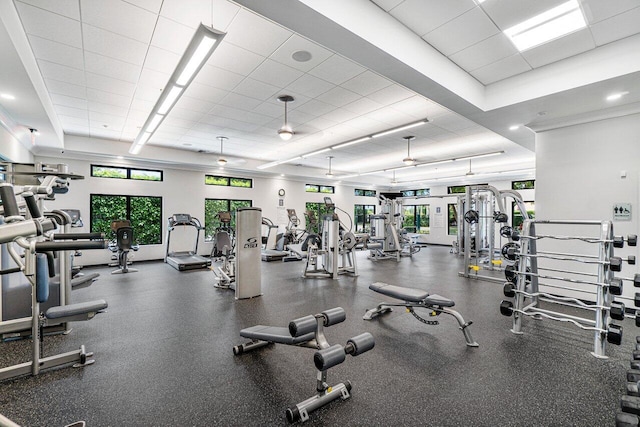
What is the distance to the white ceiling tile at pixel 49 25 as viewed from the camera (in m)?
2.59

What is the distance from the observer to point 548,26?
2.82m

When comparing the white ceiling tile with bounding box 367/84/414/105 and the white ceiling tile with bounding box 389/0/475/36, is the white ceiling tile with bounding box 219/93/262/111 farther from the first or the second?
the white ceiling tile with bounding box 389/0/475/36

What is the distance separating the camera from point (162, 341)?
2965 mm

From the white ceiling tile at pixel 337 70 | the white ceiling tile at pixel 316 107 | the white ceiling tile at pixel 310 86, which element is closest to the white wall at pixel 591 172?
the white ceiling tile at pixel 337 70

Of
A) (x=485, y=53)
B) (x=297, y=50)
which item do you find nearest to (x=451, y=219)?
(x=485, y=53)

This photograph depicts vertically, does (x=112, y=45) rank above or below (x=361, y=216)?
above

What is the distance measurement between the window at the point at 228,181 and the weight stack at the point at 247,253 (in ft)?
17.2

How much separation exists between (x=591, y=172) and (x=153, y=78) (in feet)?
21.1

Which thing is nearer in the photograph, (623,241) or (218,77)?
(623,241)

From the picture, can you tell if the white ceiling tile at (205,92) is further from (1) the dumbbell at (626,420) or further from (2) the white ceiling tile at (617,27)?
(1) the dumbbell at (626,420)

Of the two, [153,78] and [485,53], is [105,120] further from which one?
[485,53]

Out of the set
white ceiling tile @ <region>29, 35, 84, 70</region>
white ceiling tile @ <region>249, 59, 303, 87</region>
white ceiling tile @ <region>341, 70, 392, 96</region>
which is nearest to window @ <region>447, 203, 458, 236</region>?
white ceiling tile @ <region>341, 70, 392, 96</region>

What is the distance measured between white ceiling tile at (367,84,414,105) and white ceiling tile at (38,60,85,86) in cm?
401

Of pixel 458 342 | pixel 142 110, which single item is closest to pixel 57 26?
pixel 142 110
